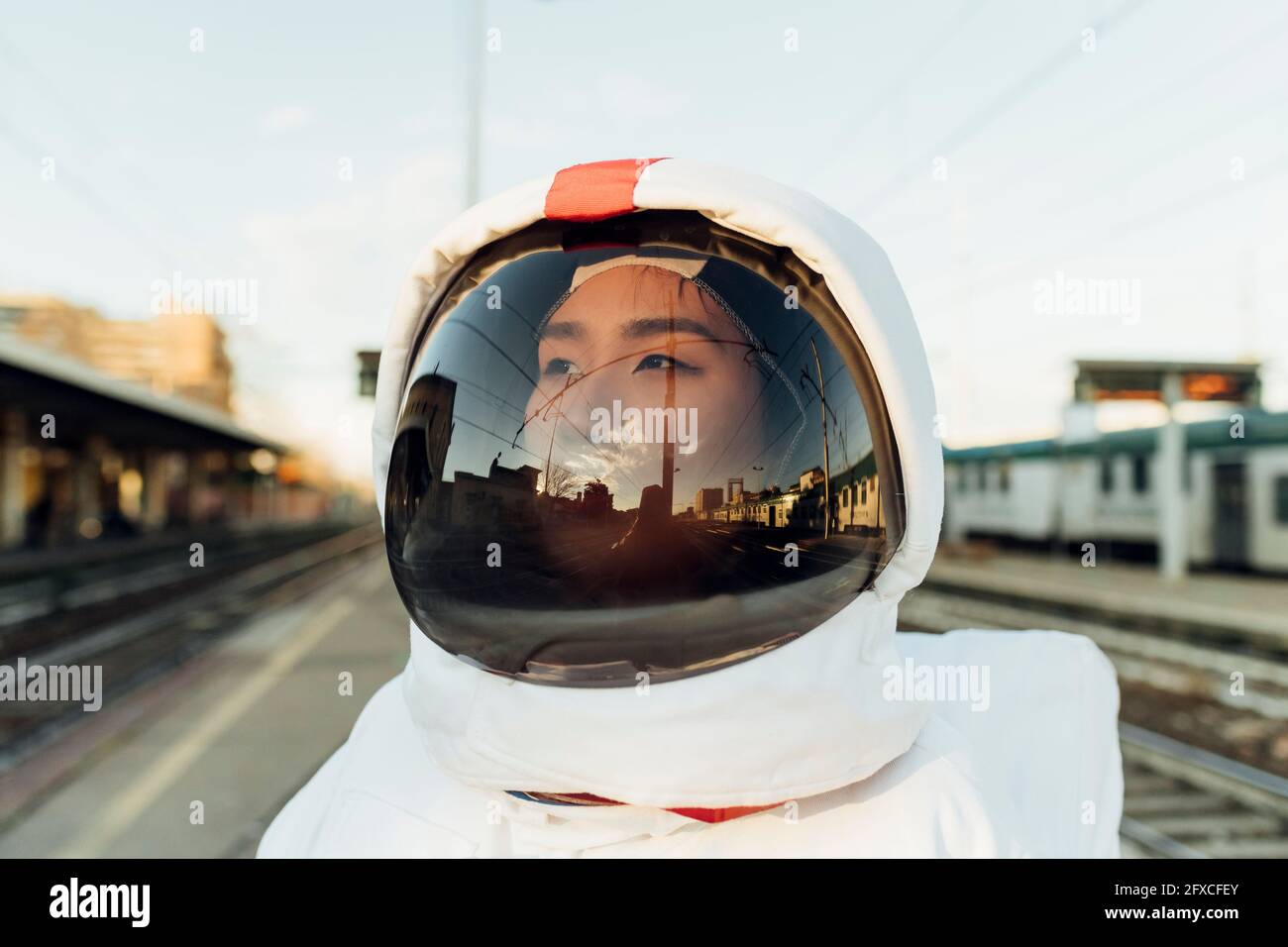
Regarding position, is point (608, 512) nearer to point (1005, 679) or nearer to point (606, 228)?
point (606, 228)

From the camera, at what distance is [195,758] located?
4352mm

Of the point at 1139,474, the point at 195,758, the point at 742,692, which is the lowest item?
the point at 195,758

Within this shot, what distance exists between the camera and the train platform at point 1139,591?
10477 mm

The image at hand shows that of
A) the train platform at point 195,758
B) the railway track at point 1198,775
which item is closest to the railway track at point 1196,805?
the railway track at point 1198,775

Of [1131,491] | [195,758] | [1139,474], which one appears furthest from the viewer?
[1131,491]

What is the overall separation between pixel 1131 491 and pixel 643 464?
2083cm

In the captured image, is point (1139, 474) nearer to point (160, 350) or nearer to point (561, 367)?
point (561, 367)

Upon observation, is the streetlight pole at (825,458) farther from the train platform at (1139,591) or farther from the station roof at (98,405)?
the station roof at (98,405)

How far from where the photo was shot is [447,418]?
99 cm

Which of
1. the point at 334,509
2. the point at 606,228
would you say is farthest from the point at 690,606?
the point at 334,509

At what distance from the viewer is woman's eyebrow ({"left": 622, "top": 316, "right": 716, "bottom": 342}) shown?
2.94 feet

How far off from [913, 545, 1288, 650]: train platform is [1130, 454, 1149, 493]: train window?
1.79 meters

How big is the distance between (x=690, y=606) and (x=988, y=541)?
85.0ft

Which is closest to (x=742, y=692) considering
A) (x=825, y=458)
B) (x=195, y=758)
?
(x=825, y=458)
